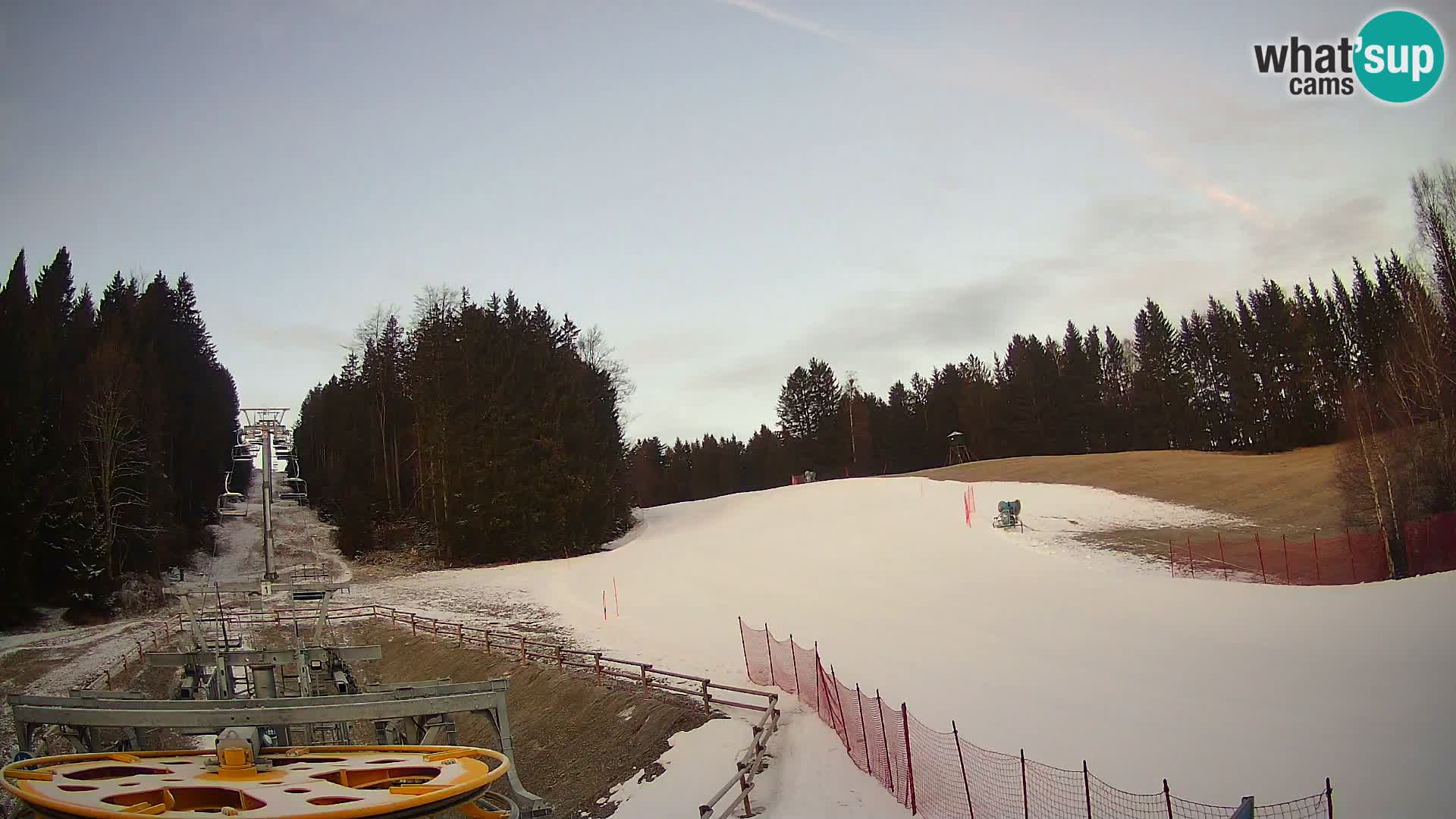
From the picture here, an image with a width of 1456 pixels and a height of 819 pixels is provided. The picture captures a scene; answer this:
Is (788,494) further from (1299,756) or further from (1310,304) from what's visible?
(1310,304)

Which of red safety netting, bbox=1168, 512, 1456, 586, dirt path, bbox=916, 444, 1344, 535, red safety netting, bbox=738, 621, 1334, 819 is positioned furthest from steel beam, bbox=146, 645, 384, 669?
dirt path, bbox=916, 444, 1344, 535

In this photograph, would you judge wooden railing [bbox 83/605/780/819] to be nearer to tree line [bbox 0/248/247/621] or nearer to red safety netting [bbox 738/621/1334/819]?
red safety netting [bbox 738/621/1334/819]

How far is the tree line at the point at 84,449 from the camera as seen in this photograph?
1288 inches

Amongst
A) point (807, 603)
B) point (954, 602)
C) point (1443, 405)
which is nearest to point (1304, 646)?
point (954, 602)

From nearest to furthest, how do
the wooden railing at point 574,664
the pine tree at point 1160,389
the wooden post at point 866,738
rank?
the wooden post at point 866,738 < the wooden railing at point 574,664 < the pine tree at point 1160,389

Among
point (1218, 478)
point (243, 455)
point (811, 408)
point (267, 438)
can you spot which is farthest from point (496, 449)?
point (811, 408)

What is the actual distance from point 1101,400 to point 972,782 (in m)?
92.7

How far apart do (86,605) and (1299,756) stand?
42.4 metres

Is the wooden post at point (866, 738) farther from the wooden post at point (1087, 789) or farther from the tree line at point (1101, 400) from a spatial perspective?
the tree line at point (1101, 400)

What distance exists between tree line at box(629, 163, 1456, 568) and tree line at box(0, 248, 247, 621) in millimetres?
33414

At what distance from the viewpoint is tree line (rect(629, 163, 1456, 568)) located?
242 feet

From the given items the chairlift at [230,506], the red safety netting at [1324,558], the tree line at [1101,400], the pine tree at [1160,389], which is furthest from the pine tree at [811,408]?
the chairlift at [230,506]

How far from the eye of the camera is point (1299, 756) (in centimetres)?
1271

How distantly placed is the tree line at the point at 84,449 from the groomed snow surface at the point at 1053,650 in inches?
460
